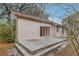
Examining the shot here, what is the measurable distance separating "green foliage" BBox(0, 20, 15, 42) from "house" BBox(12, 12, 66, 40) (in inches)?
2.1

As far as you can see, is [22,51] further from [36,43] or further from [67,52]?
[67,52]

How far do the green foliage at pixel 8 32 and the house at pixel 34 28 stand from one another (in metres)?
0.05

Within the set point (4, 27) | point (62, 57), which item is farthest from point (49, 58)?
A: point (4, 27)

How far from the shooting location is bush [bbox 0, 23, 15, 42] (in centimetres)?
181

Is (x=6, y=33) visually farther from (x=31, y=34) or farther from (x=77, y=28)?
(x=77, y=28)

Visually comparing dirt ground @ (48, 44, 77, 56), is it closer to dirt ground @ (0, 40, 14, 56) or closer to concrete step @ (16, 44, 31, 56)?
concrete step @ (16, 44, 31, 56)

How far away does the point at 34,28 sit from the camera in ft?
5.96

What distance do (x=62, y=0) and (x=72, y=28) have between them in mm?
318

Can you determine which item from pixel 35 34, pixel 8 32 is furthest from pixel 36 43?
pixel 8 32

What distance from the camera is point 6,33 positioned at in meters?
1.80

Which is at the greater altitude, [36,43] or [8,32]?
[8,32]

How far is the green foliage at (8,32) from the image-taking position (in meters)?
1.81

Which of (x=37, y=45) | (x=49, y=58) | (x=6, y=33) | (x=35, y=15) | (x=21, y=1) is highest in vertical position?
(x=21, y=1)

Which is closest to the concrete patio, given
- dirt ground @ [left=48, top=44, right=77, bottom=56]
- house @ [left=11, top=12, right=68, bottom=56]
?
house @ [left=11, top=12, right=68, bottom=56]
